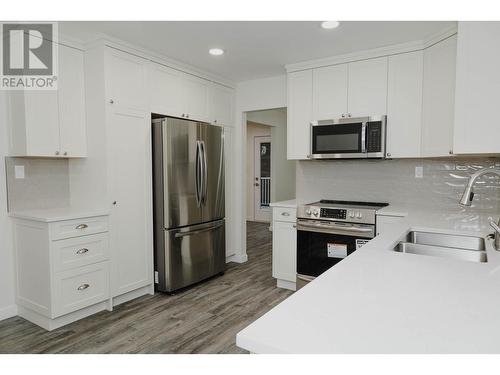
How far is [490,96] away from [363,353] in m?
1.95

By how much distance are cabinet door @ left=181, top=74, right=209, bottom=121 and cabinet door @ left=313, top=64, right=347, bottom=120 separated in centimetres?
127

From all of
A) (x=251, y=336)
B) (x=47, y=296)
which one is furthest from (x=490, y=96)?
(x=47, y=296)

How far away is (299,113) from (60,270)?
2.69m

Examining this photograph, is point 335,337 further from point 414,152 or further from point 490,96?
point 414,152

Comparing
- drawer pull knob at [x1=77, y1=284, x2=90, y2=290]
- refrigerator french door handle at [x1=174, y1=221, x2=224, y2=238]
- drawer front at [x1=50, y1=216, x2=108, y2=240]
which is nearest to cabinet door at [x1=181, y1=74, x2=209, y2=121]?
refrigerator french door handle at [x1=174, y1=221, x2=224, y2=238]

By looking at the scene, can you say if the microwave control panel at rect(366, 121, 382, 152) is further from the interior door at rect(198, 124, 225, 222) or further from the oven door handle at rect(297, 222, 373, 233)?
the interior door at rect(198, 124, 225, 222)

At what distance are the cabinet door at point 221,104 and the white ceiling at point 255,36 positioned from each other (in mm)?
557

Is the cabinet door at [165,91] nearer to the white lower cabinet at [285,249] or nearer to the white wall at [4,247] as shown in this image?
the white wall at [4,247]

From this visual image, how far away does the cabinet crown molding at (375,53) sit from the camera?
281 centimetres

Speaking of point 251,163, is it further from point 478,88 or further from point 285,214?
point 478,88

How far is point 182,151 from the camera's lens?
332cm

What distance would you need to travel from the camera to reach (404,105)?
121 inches

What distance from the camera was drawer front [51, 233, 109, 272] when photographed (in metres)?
2.57

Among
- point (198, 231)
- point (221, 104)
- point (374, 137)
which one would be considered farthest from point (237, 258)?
point (374, 137)
